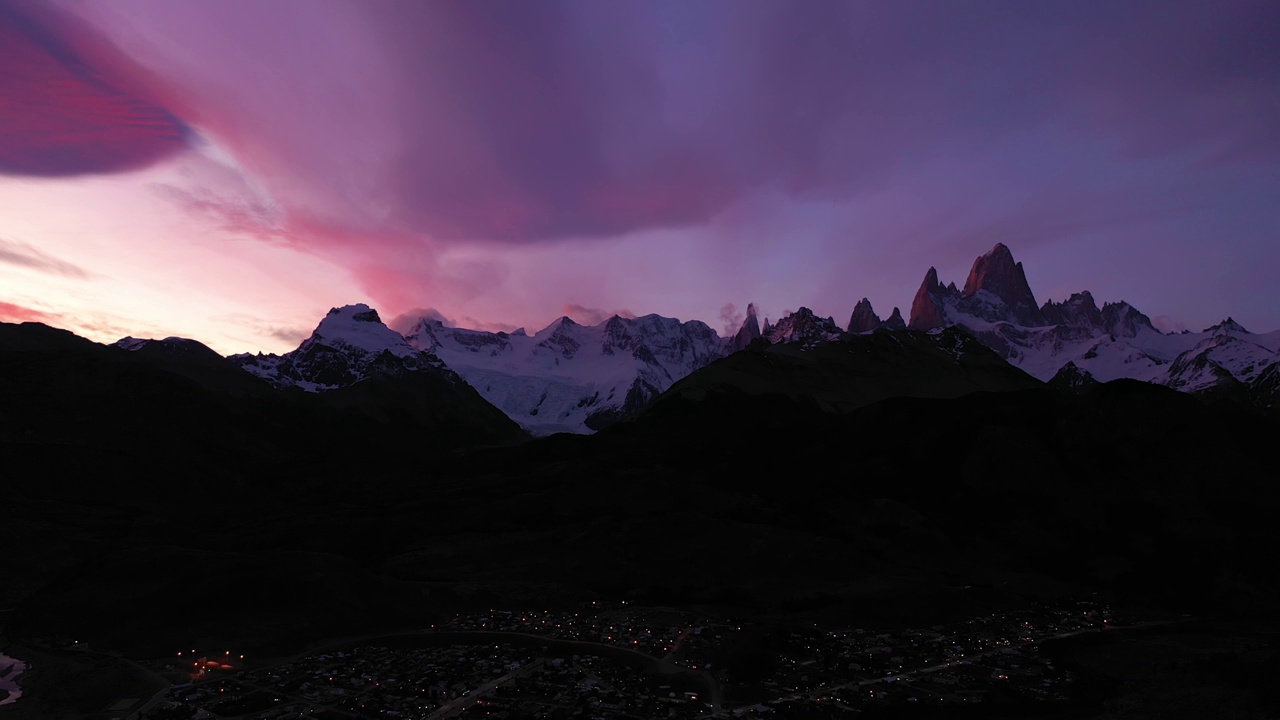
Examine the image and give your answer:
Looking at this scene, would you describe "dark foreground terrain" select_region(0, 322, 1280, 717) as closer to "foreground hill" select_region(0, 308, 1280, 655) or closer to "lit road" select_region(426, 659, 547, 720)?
"foreground hill" select_region(0, 308, 1280, 655)

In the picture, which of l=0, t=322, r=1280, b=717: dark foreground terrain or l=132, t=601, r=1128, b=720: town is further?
l=0, t=322, r=1280, b=717: dark foreground terrain

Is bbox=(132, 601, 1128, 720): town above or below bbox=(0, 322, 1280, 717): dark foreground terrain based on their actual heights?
below

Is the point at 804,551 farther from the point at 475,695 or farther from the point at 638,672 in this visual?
the point at 475,695

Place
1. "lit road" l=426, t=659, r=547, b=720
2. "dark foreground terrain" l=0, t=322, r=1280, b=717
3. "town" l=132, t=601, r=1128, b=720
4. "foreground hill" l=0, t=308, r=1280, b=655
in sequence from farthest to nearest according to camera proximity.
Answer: "foreground hill" l=0, t=308, r=1280, b=655
"dark foreground terrain" l=0, t=322, r=1280, b=717
"town" l=132, t=601, r=1128, b=720
"lit road" l=426, t=659, r=547, b=720

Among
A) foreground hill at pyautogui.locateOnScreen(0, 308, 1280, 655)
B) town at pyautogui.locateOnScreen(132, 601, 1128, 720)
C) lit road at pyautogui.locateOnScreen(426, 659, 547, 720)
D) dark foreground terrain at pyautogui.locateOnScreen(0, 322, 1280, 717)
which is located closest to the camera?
lit road at pyautogui.locateOnScreen(426, 659, 547, 720)

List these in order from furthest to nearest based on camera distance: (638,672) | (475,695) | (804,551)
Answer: (804,551)
(638,672)
(475,695)

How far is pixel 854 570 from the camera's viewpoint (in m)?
138

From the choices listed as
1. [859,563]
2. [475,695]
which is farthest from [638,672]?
[859,563]

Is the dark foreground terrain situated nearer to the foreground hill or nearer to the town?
the foreground hill

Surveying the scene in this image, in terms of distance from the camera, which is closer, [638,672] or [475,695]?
[475,695]

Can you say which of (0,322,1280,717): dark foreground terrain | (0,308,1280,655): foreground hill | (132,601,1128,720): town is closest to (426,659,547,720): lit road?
(132,601,1128,720): town

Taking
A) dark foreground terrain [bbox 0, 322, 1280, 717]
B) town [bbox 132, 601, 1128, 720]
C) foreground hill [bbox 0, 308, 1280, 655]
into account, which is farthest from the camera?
foreground hill [bbox 0, 308, 1280, 655]

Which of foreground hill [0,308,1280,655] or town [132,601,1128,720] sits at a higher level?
foreground hill [0,308,1280,655]

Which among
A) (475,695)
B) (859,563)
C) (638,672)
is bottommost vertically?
(475,695)
